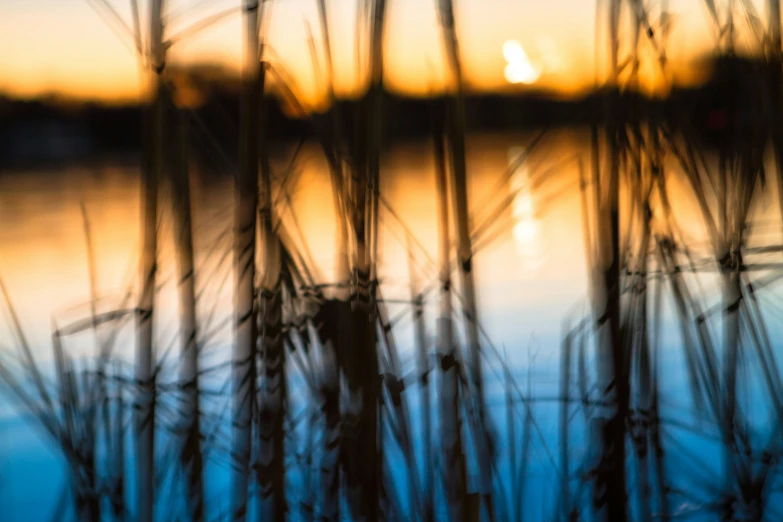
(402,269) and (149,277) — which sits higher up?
(402,269)

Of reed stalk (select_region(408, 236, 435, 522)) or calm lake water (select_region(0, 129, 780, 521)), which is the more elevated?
calm lake water (select_region(0, 129, 780, 521))

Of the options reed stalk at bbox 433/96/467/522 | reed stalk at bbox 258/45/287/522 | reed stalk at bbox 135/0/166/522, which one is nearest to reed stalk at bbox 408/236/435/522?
reed stalk at bbox 433/96/467/522

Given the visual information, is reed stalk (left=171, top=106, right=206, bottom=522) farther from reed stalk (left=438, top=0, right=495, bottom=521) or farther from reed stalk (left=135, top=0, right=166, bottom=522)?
reed stalk (left=438, top=0, right=495, bottom=521)

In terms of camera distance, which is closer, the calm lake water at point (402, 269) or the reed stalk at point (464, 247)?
the reed stalk at point (464, 247)

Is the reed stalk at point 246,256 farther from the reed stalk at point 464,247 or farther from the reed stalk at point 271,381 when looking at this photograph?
the reed stalk at point 464,247

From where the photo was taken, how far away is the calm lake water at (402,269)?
30.5 inches

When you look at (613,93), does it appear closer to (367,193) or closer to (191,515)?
(367,193)

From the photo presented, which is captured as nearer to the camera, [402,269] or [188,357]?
[188,357]

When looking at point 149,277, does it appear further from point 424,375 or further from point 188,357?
point 424,375

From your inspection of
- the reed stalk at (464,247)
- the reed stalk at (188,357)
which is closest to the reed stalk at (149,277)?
the reed stalk at (188,357)

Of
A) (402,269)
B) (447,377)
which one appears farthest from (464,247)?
(402,269)

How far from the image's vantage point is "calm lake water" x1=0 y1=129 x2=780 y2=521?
2.54 ft

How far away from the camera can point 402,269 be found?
90cm

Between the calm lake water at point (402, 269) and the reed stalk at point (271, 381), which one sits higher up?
the calm lake water at point (402, 269)
